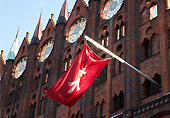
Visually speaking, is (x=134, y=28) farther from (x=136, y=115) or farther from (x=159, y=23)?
(x=136, y=115)

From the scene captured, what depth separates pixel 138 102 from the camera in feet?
88.1

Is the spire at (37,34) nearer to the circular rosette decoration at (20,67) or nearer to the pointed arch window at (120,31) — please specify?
the circular rosette decoration at (20,67)

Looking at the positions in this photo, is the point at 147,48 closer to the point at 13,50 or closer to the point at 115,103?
the point at 115,103

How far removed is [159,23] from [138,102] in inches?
211

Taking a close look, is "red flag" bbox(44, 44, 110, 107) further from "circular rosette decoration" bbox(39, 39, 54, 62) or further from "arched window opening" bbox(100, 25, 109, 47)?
"circular rosette decoration" bbox(39, 39, 54, 62)

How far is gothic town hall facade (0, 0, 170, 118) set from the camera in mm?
26859

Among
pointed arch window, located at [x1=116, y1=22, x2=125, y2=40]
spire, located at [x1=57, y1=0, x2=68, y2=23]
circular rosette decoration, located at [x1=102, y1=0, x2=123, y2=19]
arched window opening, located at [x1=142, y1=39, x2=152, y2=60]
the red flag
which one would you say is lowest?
the red flag

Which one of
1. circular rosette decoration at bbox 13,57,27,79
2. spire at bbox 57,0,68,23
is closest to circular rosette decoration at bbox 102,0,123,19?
spire at bbox 57,0,68,23

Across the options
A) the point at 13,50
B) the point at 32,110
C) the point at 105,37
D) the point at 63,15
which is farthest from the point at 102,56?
the point at 13,50

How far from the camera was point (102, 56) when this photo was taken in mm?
32281

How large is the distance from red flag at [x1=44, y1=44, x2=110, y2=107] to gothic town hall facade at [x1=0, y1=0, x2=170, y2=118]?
3539mm

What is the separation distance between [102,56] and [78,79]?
7947 mm

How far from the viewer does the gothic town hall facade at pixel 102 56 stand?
2686 cm

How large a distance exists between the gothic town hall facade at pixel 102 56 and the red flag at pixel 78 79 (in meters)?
3.54
